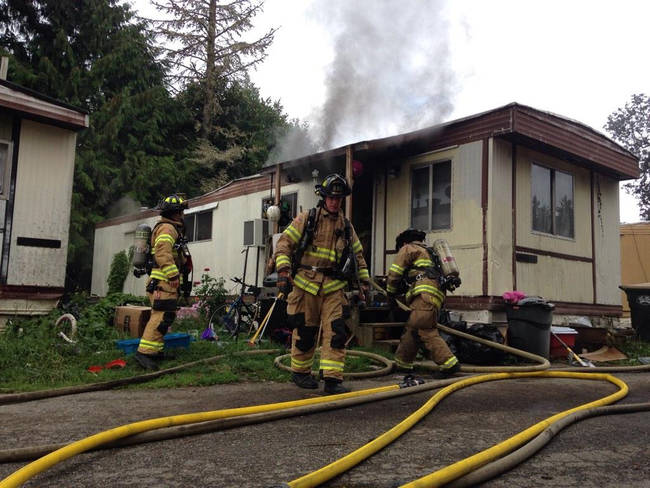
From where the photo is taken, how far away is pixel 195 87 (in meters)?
24.6

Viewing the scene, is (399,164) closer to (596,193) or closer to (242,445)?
(596,193)

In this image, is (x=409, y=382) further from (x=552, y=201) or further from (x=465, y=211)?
(x=552, y=201)

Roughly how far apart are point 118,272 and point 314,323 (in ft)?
42.4

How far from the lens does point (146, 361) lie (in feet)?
19.5

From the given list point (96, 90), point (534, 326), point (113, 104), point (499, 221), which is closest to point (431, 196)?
point (499, 221)

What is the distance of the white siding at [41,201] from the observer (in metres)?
8.28

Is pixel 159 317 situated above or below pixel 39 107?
below

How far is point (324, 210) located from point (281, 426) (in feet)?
7.24

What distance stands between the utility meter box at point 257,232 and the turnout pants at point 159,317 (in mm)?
5475

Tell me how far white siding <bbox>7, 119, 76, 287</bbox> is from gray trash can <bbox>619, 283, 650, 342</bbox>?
30.9ft

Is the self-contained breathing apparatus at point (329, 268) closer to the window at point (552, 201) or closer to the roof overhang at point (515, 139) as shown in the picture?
the roof overhang at point (515, 139)

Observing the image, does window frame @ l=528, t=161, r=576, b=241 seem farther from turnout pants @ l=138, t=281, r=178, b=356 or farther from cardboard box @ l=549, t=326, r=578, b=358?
turnout pants @ l=138, t=281, r=178, b=356

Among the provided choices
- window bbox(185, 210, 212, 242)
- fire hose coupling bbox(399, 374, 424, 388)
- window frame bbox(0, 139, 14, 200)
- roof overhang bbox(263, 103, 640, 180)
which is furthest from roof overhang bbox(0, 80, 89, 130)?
fire hose coupling bbox(399, 374, 424, 388)

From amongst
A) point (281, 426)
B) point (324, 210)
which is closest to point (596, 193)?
point (324, 210)
